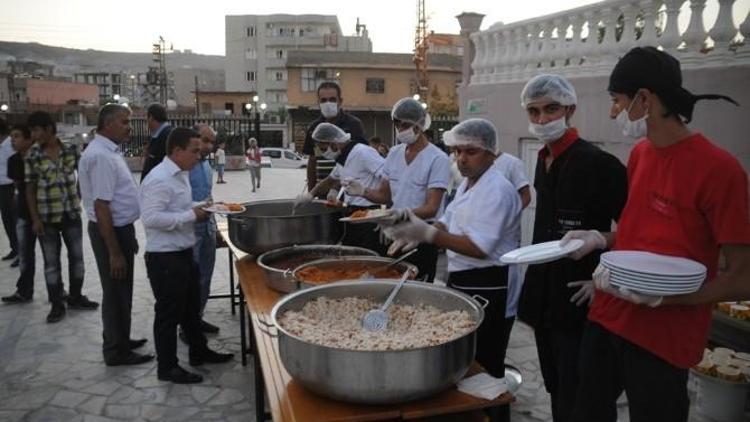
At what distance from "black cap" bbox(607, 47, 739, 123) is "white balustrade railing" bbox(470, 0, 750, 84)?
258cm

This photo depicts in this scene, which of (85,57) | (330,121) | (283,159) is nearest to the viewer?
(330,121)

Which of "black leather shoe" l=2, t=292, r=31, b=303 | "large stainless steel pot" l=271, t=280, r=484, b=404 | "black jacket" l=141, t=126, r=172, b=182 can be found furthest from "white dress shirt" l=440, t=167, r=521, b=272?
"black leather shoe" l=2, t=292, r=31, b=303

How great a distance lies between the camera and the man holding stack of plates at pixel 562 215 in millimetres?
2248

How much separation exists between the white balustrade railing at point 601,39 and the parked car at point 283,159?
18.7m

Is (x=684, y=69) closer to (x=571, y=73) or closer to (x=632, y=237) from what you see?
(x=571, y=73)

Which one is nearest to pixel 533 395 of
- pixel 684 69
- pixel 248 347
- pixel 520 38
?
pixel 248 347

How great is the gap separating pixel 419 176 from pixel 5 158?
5.82 metres

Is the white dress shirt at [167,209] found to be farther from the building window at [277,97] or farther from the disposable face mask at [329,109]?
the building window at [277,97]

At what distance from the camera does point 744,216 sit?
5.16 feet

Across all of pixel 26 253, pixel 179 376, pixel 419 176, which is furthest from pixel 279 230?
pixel 26 253

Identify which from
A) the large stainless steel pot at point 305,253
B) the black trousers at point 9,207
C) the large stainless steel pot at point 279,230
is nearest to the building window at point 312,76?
the black trousers at point 9,207

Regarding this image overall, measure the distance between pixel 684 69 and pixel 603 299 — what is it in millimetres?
3041

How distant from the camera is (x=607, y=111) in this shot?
4.99 meters

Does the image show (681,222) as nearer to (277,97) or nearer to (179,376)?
(179,376)
